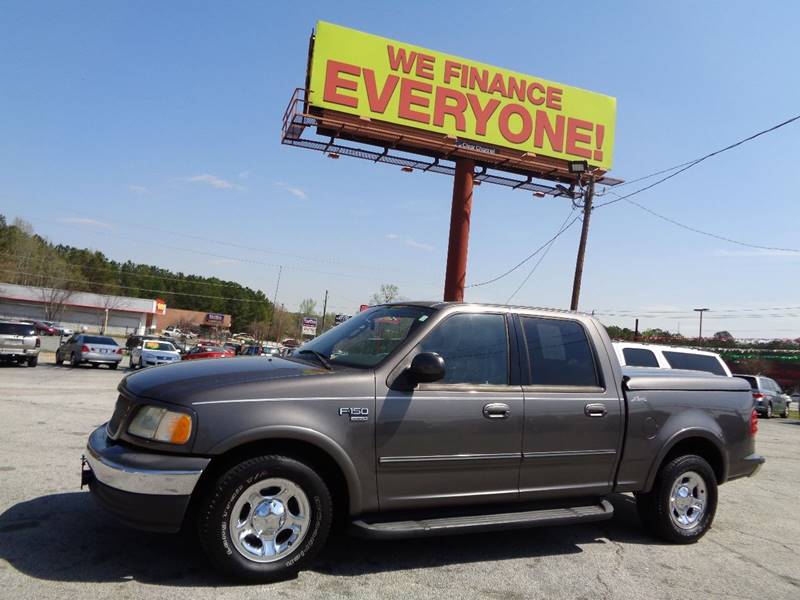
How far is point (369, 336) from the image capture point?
4.48 m

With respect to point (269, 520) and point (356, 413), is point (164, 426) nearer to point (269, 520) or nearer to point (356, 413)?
point (269, 520)

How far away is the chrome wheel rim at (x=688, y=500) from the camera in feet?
16.3

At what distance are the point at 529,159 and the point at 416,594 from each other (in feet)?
73.9

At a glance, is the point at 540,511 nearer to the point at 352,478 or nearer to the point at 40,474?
the point at 352,478

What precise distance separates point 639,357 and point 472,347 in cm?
776

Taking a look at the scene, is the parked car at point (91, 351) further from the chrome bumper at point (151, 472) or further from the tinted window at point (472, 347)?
the tinted window at point (472, 347)

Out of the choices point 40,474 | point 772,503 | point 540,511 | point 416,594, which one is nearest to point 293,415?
point 416,594

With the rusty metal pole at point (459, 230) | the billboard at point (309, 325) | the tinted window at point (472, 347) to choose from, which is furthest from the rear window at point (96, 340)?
the tinted window at point (472, 347)

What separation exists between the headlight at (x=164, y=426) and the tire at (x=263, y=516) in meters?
0.34

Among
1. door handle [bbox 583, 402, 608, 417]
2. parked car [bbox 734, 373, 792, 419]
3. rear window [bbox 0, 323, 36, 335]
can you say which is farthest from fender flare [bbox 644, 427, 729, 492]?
rear window [bbox 0, 323, 36, 335]

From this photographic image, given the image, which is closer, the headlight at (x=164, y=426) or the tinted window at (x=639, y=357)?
the headlight at (x=164, y=426)

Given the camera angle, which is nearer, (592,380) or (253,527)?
(253,527)

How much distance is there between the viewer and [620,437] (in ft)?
15.3

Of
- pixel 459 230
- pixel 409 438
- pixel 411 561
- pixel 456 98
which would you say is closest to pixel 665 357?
pixel 411 561
